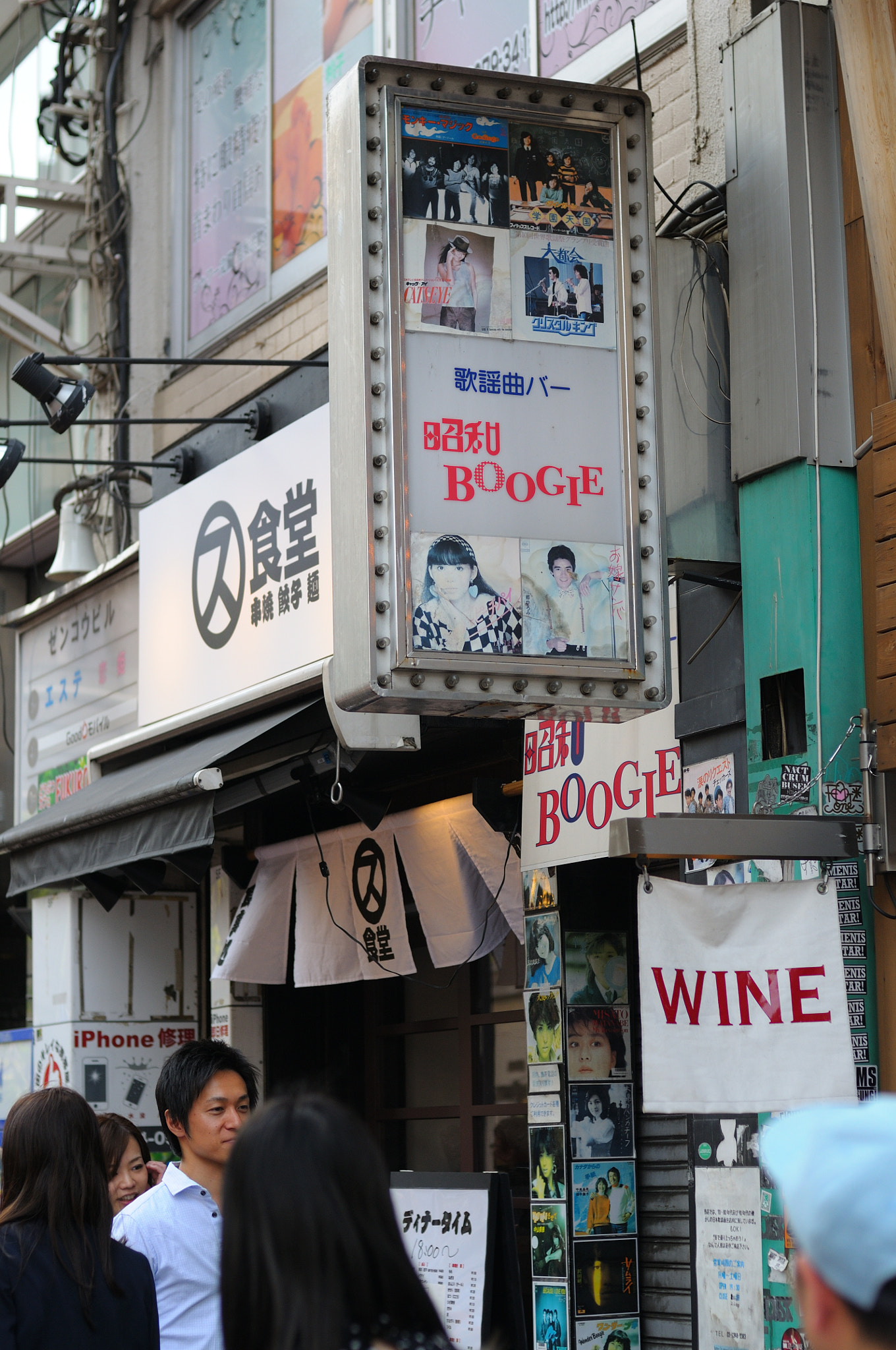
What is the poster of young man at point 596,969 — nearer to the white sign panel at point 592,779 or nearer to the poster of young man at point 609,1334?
the white sign panel at point 592,779

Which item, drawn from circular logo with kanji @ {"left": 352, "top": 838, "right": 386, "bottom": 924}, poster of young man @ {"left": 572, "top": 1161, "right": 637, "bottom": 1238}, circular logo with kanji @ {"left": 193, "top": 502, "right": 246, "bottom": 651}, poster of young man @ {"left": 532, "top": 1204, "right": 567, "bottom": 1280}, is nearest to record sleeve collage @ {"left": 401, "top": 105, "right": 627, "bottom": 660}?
poster of young man @ {"left": 572, "top": 1161, "right": 637, "bottom": 1238}

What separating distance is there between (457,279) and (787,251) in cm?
134

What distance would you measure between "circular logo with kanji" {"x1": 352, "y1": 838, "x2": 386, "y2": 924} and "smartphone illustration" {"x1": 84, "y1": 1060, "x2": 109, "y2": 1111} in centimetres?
290

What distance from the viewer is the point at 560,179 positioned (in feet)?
19.4

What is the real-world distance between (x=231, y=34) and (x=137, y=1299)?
10.3 meters

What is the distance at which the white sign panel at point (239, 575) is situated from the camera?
9195mm

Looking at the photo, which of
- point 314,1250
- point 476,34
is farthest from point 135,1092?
point 314,1250

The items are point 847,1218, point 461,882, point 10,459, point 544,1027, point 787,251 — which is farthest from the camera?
point 10,459

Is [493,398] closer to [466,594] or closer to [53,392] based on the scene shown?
[466,594]

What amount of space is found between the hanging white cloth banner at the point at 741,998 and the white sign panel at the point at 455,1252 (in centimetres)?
138

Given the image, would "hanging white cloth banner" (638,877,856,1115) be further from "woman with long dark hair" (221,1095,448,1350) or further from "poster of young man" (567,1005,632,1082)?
"woman with long dark hair" (221,1095,448,1350)

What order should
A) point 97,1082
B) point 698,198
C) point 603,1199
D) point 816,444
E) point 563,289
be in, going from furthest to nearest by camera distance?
point 97,1082
point 603,1199
point 698,198
point 816,444
point 563,289

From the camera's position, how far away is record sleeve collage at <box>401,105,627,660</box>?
18.3ft

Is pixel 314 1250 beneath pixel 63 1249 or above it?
above
